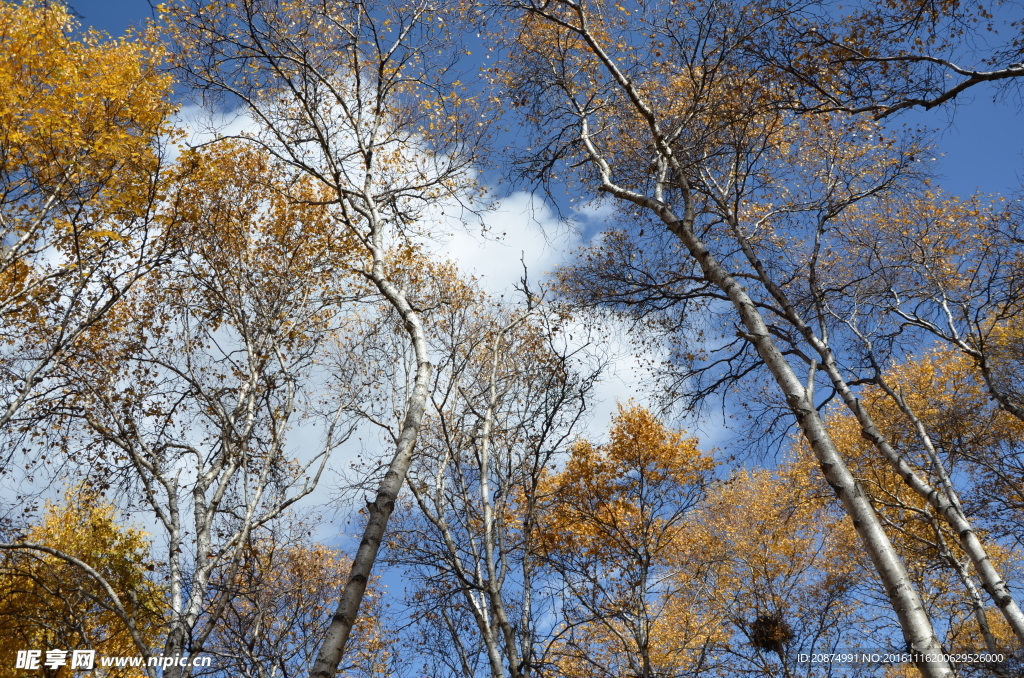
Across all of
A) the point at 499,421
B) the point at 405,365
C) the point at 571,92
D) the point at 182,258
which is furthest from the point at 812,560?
the point at 182,258

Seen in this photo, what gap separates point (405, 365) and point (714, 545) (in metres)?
10.9

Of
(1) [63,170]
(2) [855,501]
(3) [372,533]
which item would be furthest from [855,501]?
(1) [63,170]

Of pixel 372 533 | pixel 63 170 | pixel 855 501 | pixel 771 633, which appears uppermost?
pixel 63 170

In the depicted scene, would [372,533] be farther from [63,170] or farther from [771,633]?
[771,633]

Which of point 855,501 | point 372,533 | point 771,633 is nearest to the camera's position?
point 372,533

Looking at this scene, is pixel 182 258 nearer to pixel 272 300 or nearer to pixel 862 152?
pixel 272 300

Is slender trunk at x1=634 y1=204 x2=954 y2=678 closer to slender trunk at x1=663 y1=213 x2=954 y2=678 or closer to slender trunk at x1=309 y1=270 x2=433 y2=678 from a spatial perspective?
slender trunk at x1=663 y1=213 x2=954 y2=678

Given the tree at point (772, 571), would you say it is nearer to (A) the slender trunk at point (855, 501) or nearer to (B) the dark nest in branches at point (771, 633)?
(B) the dark nest in branches at point (771, 633)

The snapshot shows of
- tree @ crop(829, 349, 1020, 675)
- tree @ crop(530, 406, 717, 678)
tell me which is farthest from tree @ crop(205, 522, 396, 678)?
tree @ crop(829, 349, 1020, 675)

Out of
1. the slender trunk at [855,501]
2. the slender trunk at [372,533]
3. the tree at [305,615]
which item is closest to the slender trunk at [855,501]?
the slender trunk at [855,501]

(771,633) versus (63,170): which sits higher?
(63,170)

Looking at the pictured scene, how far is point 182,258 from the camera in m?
8.69

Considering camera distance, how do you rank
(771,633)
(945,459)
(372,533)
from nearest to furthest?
1. (372,533)
2. (945,459)
3. (771,633)

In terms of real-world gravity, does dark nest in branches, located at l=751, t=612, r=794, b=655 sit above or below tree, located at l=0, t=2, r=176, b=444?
below
